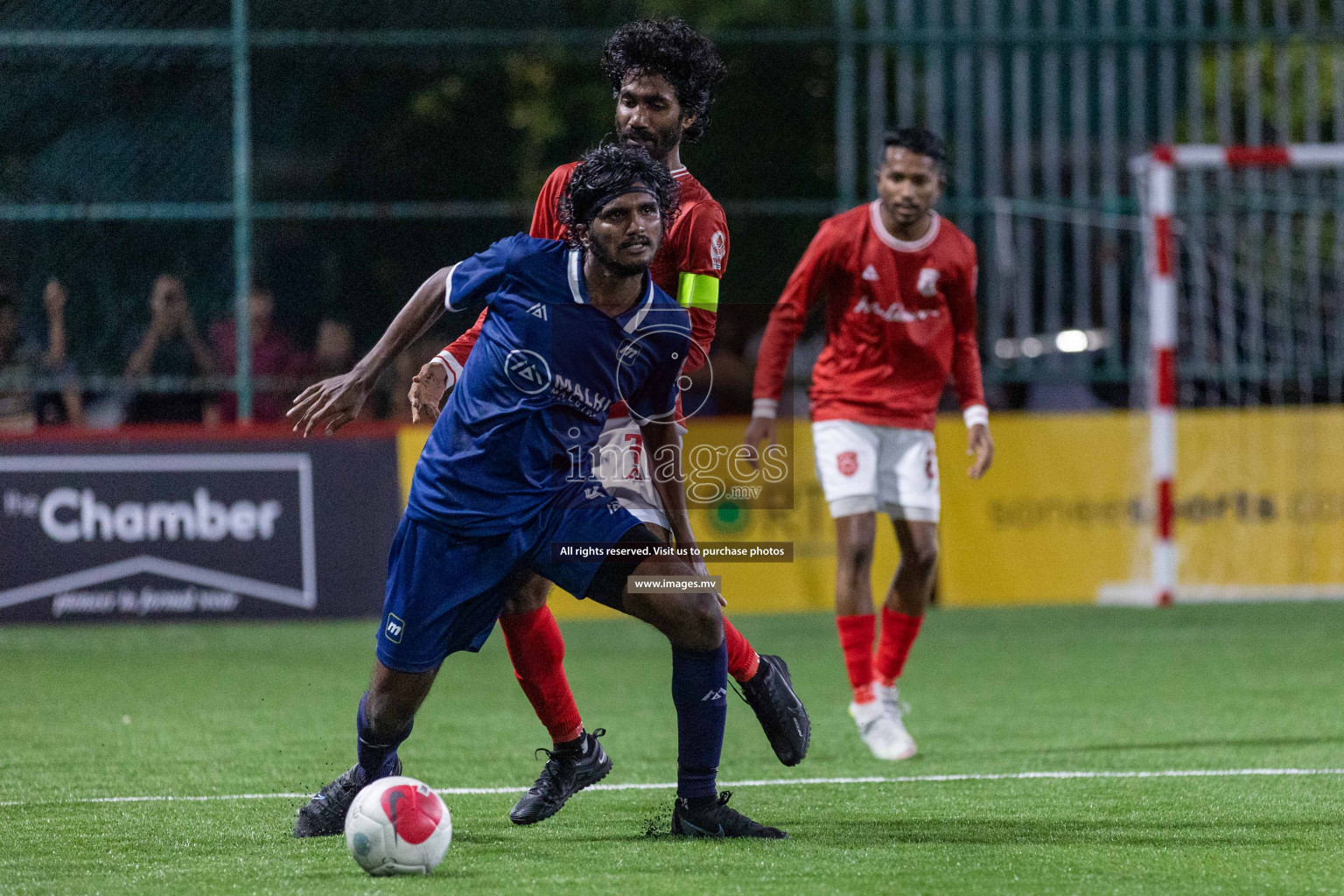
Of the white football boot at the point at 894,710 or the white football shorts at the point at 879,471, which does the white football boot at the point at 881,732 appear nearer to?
the white football boot at the point at 894,710

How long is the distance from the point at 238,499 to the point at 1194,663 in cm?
530

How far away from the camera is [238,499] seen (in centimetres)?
1012

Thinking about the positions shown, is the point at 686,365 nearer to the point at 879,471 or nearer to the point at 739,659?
the point at 739,659

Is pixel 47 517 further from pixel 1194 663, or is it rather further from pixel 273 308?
pixel 1194 663

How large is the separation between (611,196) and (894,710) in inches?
99.8

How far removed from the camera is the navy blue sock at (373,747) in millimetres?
4348

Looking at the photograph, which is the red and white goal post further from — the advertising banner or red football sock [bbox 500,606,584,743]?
red football sock [bbox 500,606,584,743]

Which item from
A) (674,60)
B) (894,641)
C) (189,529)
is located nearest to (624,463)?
(674,60)

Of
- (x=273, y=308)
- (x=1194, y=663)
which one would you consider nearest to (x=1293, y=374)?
(x=1194, y=663)

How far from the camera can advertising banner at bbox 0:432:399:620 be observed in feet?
→ 32.7

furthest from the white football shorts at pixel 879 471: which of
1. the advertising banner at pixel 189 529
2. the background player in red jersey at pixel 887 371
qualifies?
the advertising banner at pixel 189 529

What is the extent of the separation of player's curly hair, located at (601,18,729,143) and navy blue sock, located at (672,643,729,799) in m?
1.53

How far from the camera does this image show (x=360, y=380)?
4.05 m

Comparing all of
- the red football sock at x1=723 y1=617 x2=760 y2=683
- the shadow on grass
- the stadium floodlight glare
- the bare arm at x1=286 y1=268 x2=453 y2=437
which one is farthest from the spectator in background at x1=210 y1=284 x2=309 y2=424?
the shadow on grass
